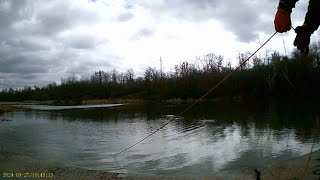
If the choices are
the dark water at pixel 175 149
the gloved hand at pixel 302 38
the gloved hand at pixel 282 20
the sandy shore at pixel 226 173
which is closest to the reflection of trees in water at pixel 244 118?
the dark water at pixel 175 149

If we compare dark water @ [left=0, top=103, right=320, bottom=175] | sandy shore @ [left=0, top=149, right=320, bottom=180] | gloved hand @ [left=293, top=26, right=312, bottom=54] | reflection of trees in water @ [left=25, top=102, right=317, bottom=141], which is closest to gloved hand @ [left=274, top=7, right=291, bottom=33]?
gloved hand @ [left=293, top=26, right=312, bottom=54]

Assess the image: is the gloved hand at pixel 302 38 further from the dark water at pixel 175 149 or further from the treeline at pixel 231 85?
the treeline at pixel 231 85

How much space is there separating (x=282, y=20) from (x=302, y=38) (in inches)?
18.9

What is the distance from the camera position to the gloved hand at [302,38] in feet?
13.4

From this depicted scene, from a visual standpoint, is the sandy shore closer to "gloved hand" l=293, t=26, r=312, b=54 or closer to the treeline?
"gloved hand" l=293, t=26, r=312, b=54

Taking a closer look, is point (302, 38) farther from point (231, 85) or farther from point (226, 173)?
point (231, 85)

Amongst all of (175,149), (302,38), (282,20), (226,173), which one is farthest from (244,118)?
(282,20)

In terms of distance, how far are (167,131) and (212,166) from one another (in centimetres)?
1047

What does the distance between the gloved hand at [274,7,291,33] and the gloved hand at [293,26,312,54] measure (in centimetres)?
25

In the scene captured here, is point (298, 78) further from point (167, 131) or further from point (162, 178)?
point (162, 178)

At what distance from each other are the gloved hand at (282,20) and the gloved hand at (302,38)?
25cm

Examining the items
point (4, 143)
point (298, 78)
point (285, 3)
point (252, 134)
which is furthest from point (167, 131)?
point (298, 78)

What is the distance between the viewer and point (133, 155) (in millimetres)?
13727

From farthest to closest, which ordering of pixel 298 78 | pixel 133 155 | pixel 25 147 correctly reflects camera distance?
1. pixel 298 78
2. pixel 25 147
3. pixel 133 155
